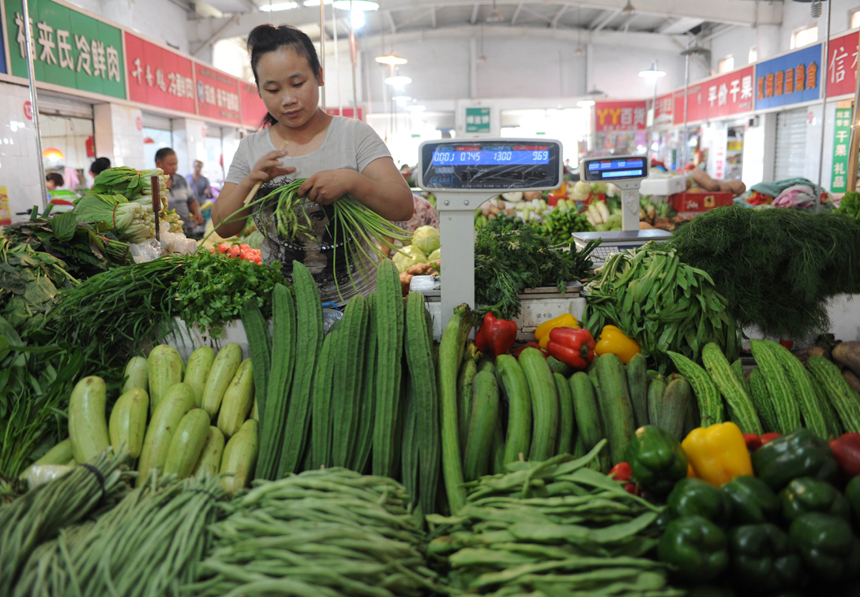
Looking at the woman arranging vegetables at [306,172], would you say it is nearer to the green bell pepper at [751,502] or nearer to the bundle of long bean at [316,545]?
the bundle of long bean at [316,545]

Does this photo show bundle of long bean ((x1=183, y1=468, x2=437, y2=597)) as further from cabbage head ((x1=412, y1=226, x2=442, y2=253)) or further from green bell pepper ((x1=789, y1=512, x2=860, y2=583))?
cabbage head ((x1=412, y1=226, x2=442, y2=253))

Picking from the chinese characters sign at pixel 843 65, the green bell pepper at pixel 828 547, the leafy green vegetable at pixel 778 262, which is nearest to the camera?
the green bell pepper at pixel 828 547

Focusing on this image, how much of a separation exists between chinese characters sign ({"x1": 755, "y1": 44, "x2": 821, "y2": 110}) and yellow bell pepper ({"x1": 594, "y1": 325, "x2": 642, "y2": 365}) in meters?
10.4

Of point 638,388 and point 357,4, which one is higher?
point 357,4

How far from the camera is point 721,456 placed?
151 centimetres

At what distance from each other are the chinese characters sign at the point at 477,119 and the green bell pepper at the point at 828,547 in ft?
67.9

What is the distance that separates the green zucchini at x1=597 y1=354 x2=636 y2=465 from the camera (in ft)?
5.74

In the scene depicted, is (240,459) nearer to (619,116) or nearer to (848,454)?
(848,454)

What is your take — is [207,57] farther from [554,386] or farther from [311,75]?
[554,386]

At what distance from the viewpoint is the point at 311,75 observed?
7.66 ft

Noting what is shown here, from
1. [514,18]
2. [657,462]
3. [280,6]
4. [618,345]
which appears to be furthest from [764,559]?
[514,18]

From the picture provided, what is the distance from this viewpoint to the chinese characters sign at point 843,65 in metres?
9.12

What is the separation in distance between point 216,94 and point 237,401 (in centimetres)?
1221

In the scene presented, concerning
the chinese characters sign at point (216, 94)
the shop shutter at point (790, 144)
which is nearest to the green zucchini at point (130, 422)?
the chinese characters sign at point (216, 94)
